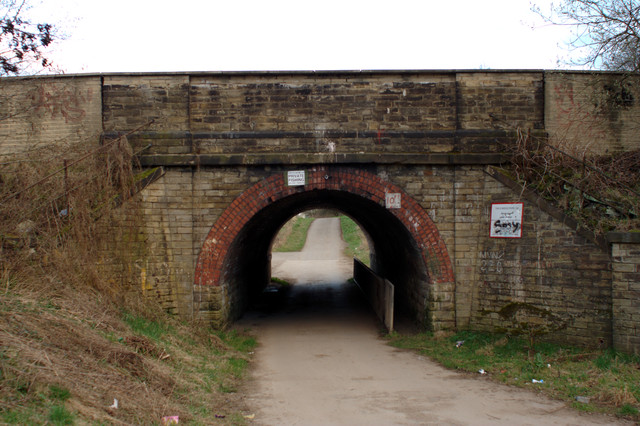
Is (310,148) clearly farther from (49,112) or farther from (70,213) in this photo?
(49,112)

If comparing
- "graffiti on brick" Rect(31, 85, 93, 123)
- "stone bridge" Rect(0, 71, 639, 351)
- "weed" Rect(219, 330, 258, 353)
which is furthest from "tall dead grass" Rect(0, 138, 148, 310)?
"weed" Rect(219, 330, 258, 353)

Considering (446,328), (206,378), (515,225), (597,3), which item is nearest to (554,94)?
(597,3)

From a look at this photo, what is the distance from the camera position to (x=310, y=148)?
30.1 ft

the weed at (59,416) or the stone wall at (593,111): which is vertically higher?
the stone wall at (593,111)

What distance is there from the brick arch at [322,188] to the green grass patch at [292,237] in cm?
2483

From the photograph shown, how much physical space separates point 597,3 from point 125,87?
9518 millimetres

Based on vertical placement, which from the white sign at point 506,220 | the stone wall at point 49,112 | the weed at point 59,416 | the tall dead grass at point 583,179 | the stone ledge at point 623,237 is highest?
the stone wall at point 49,112

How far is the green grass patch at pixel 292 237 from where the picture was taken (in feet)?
113

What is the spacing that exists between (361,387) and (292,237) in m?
31.4

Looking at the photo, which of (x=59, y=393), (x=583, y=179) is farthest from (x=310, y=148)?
(x=59, y=393)

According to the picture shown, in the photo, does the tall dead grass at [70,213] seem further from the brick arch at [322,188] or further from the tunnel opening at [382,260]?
the tunnel opening at [382,260]

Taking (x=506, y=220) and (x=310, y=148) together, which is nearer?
(x=506, y=220)

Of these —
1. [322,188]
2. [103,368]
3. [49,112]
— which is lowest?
[103,368]

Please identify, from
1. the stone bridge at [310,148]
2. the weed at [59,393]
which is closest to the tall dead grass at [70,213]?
the stone bridge at [310,148]
